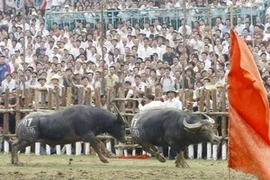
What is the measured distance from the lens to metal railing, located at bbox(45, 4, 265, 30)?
30781 millimetres

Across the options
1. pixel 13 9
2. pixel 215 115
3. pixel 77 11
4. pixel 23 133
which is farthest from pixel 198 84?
pixel 13 9

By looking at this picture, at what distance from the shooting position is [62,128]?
22.0 m

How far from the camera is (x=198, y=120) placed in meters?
21.8

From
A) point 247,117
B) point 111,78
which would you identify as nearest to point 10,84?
point 111,78

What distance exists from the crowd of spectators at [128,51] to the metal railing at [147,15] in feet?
0.67

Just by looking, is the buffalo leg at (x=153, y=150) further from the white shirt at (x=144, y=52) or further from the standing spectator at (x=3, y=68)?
the standing spectator at (x=3, y=68)

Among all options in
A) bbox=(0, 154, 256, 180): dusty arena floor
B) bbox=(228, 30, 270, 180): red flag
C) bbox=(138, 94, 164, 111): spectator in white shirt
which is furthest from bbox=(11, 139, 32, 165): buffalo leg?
bbox=(228, 30, 270, 180): red flag

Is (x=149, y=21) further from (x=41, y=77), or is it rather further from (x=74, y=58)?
(x=41, y=77)

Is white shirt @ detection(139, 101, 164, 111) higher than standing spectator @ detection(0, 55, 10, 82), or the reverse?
standing spectator @ detection(0, 55, 10, 82)

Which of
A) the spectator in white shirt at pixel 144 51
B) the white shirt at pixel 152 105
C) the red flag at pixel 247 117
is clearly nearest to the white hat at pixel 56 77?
the spectator in white shirt at pixel 144 51

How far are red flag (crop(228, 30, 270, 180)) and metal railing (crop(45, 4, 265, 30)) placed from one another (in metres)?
18.2

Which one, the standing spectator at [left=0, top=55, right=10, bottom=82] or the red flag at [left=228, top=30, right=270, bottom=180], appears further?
the standing spectator at [left=0, top=55, right=10, bottom=82]

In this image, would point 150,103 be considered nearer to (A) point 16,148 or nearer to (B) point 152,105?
(B) point 152,105

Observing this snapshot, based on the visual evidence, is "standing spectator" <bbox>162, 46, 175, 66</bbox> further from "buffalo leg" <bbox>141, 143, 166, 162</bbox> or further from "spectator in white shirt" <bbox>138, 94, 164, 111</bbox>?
"buffalo leg" <bbox>141, 143, 166, 162</bbox>
